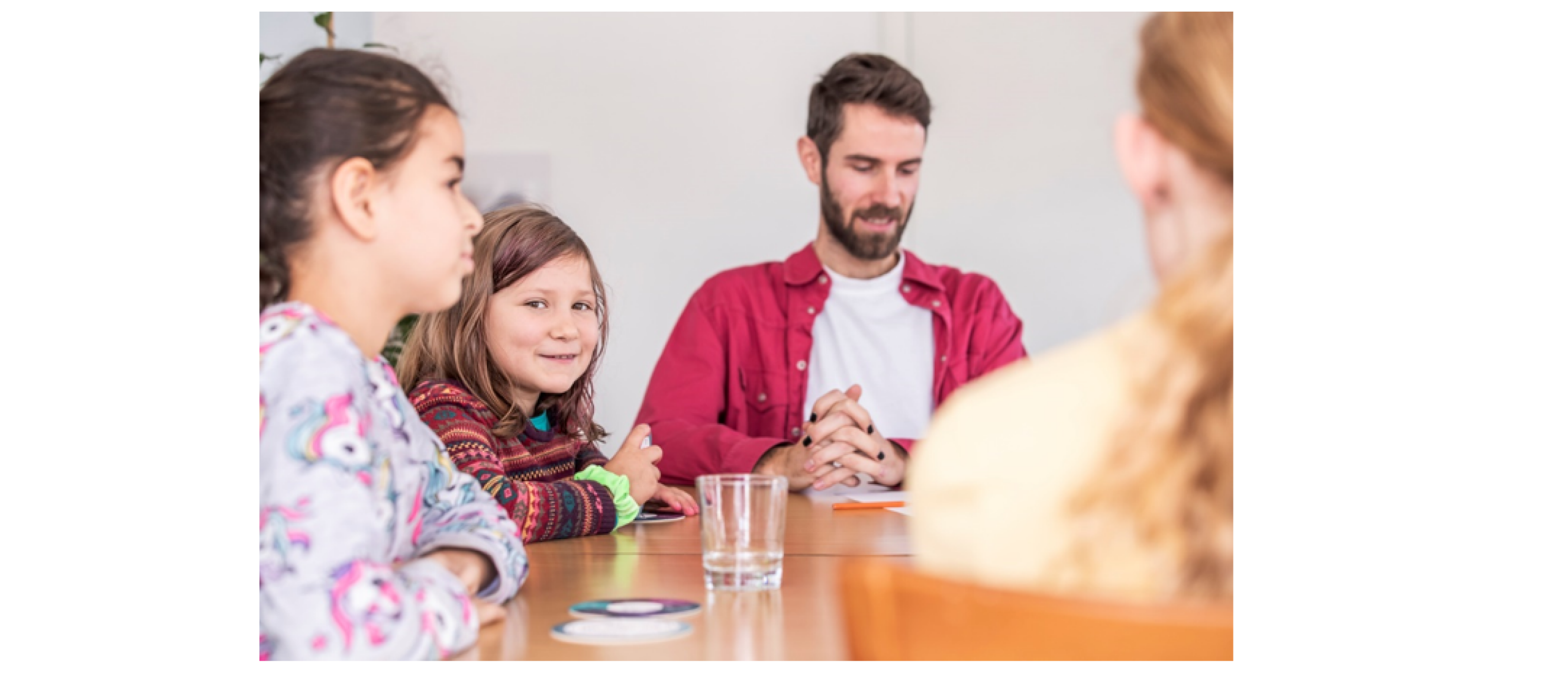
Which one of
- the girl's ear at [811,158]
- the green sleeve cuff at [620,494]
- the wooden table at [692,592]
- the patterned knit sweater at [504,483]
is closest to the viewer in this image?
the wooden table at [692,592]

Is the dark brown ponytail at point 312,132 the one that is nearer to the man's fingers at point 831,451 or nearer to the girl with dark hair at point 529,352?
the girl with dark hair at point 529,352

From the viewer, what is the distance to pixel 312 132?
0.93 m

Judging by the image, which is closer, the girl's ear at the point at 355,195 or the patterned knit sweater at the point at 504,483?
the girl's ear at the point at 355,195

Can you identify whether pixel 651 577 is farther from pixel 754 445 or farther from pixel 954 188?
pixel 954 188

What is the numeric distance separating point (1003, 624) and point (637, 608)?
46 cm

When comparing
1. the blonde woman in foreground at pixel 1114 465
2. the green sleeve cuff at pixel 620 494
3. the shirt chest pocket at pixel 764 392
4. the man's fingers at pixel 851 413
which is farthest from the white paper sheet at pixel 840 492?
the blonde woman in foreground at pixel 1114 465

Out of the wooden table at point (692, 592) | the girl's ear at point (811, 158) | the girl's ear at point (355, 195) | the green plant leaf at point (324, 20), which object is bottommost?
the wooden table at point (692, 592)

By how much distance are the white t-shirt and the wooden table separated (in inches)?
36.7

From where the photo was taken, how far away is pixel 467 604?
2.95 feet

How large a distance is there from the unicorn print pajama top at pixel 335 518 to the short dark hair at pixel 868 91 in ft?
5.92

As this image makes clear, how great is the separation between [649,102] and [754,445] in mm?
1650

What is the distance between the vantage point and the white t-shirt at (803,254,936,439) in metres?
2.59

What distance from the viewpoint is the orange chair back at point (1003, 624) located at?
0.60m
